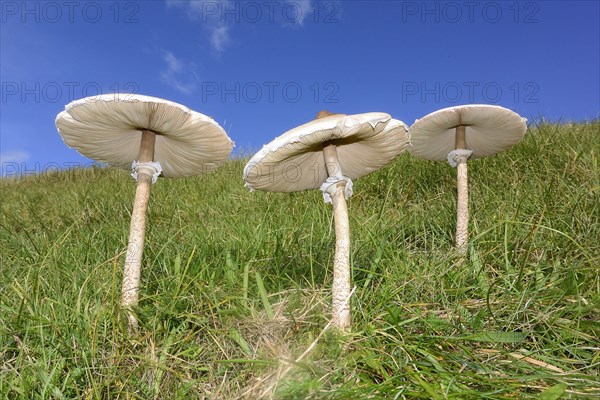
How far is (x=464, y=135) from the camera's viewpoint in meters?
4.30

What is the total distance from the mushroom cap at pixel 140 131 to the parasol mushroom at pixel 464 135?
6.46 ft

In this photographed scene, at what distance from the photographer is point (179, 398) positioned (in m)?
2.44

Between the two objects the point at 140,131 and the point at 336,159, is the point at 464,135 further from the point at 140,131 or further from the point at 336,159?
the point at 140,131

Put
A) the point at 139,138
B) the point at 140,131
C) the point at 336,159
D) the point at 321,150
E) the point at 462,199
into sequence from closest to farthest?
the point at 336,159 → the point at 321,150 → the point at 140,131 → the point at 139,138 → the point at 462,199

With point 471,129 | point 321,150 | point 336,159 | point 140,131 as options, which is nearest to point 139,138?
point 140,131

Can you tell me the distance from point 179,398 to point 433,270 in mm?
1998

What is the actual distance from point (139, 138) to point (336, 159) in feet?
5.64

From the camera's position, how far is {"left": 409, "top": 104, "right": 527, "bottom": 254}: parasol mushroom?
375 cm

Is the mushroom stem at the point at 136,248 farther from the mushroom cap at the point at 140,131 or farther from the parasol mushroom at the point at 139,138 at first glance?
the mushroom cap at the point at 140,131

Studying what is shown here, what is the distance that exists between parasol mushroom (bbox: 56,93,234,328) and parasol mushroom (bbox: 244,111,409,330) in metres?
0.48

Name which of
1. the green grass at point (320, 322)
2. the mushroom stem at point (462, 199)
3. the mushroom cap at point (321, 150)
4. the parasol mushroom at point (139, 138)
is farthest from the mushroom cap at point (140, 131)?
the mushroom stem at point (462, 199)

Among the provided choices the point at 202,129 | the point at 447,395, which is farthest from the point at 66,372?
the point at 447,395

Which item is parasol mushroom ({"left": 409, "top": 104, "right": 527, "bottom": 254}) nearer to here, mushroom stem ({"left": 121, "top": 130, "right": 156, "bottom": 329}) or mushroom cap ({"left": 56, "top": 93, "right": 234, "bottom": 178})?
mushroom cap ({"left": 56, "top": 93, "right": 234, "bottom": 178})

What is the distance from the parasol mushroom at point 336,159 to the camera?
2473mm
